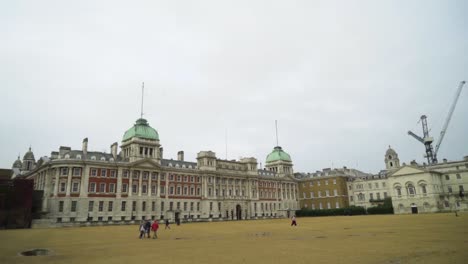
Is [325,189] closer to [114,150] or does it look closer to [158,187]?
[158,187]

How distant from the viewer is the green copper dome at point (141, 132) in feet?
264

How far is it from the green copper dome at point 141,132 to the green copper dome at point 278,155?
5128 centimetres

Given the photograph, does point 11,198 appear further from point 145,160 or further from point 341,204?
point 341,204

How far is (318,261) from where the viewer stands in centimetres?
1555

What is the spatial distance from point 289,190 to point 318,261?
344 feet

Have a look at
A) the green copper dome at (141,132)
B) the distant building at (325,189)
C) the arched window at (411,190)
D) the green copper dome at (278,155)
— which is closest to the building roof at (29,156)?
the green copper dome at (141,132)

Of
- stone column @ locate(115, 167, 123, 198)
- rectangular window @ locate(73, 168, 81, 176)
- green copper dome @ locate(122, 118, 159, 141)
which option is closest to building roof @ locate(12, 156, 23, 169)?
green copper dome @ locate(122, 118, 159, 141)

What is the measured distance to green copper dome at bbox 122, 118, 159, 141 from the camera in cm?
8056

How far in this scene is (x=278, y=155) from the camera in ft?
395

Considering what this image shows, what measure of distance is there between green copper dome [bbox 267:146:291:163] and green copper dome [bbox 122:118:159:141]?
51279 mm

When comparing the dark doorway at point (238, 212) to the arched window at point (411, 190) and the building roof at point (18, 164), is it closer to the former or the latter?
the arched window at point (411, 190)

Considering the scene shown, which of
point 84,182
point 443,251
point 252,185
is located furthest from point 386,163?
point 443,251

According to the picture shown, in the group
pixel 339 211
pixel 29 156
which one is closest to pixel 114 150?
pixel 29 156

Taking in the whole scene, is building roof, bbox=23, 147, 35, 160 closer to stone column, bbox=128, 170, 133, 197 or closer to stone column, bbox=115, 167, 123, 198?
stone column, bbox=115, 167, 123, 198
